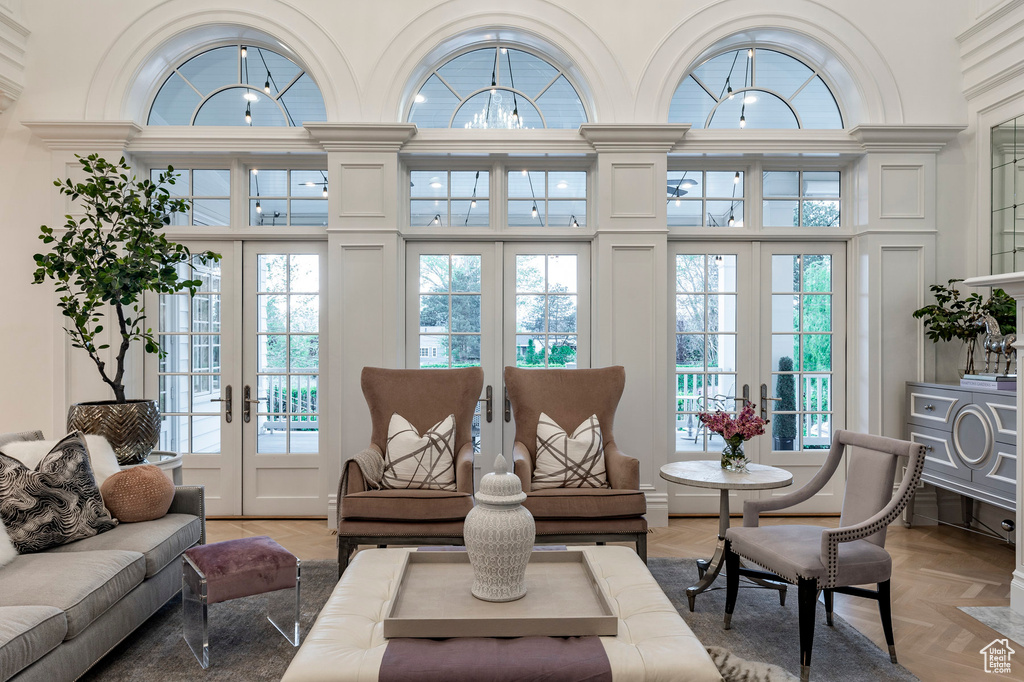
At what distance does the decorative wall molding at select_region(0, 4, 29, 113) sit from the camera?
13.9ft

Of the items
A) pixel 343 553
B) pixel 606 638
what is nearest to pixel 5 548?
pixel 343 553

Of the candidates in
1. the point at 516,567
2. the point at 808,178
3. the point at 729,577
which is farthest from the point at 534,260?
the point at 516,567

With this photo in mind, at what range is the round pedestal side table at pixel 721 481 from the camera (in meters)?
2.98

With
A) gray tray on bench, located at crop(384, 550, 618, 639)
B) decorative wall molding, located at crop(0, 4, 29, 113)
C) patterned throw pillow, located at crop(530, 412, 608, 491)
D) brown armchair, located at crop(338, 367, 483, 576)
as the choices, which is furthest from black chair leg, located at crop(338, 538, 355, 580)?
decorative wall molding, located at crop(0, 4, 29, 113)

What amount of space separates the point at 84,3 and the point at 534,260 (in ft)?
12.4

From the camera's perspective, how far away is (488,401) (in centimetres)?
467

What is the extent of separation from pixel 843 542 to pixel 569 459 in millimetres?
1506

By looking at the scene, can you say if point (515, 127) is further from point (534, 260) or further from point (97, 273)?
point (97, 273)

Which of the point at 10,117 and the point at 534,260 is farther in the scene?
the point at 534,260

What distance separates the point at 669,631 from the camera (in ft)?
6.15

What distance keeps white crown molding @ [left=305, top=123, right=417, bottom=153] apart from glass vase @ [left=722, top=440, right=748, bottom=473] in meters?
3.03

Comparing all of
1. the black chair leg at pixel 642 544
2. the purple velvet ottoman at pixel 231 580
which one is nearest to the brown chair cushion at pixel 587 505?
the black chair leg at pixel 642 544

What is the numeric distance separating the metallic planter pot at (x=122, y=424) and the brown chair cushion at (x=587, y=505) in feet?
7.22

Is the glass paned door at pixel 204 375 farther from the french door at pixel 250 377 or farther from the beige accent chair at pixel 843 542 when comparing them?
the beige accent chair at pixel 843 542
